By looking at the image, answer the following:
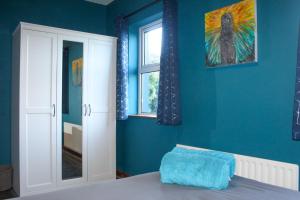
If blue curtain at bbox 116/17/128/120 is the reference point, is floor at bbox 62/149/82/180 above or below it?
below

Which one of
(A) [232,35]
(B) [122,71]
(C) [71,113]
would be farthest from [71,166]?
(A) [232,35]

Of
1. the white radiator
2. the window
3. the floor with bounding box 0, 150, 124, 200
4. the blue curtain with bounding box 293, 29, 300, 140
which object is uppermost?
the window

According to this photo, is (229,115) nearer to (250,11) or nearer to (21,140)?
(250,11)

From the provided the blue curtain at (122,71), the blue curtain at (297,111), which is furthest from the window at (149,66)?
the blue curtain at (297,111)

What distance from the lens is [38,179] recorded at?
9.60ft

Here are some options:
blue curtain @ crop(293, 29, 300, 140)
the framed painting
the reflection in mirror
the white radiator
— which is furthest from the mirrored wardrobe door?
blue curtain @ crop(293, 29, 300, 140)

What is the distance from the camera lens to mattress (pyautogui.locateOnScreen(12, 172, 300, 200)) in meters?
1.36

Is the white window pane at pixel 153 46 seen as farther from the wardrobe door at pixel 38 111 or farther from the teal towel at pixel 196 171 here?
the teal towel at pixel 196 171

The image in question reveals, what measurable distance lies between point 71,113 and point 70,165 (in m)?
0.63

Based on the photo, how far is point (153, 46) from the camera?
3.41 m

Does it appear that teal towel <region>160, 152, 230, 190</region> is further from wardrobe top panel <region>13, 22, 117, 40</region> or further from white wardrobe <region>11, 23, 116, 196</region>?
wardrobe top panel <region>13, 22, 117, 40</region>

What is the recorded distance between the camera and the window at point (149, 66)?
10.8 ft

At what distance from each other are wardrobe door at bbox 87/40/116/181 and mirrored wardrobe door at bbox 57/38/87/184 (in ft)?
0.32

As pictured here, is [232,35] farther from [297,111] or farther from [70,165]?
[70,165]
